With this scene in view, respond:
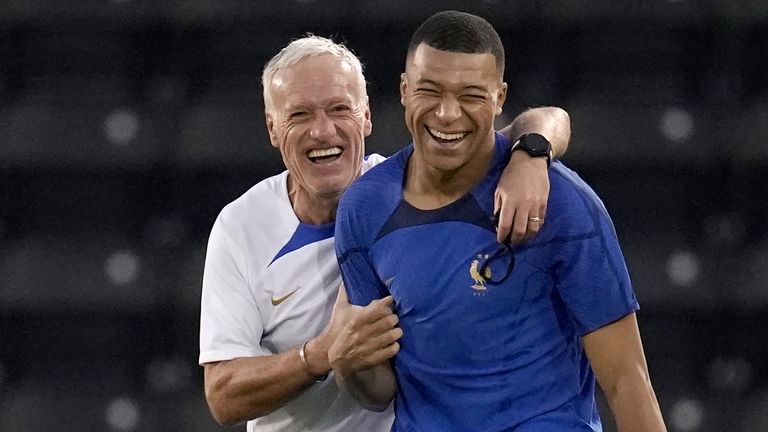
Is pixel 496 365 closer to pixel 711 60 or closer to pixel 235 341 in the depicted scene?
pixel 235 341

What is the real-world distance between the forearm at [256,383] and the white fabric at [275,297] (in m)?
0.03

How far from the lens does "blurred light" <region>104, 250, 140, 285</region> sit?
87.0 inches

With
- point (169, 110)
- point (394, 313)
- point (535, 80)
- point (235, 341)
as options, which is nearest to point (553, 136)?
point (394, 313)

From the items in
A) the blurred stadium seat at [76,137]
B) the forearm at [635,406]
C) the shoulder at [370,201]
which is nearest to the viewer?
the forearm at [635,406]

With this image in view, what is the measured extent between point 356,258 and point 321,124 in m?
0.28

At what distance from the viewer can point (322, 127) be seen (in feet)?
5.00

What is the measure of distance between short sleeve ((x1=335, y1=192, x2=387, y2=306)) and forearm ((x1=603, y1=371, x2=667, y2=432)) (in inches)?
11.0

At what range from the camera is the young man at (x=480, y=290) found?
3.94ft

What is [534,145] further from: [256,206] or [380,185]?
[256,206]

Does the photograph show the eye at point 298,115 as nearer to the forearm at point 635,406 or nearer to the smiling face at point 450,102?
the smiling face at point 450,102

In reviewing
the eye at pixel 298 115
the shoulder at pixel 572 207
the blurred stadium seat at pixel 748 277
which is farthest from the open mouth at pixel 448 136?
the blurred stadium seat at pixel 748 277

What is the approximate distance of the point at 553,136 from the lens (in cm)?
141

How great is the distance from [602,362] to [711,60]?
1.19 meters

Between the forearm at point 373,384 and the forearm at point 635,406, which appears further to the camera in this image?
the forearm at point 373,384
